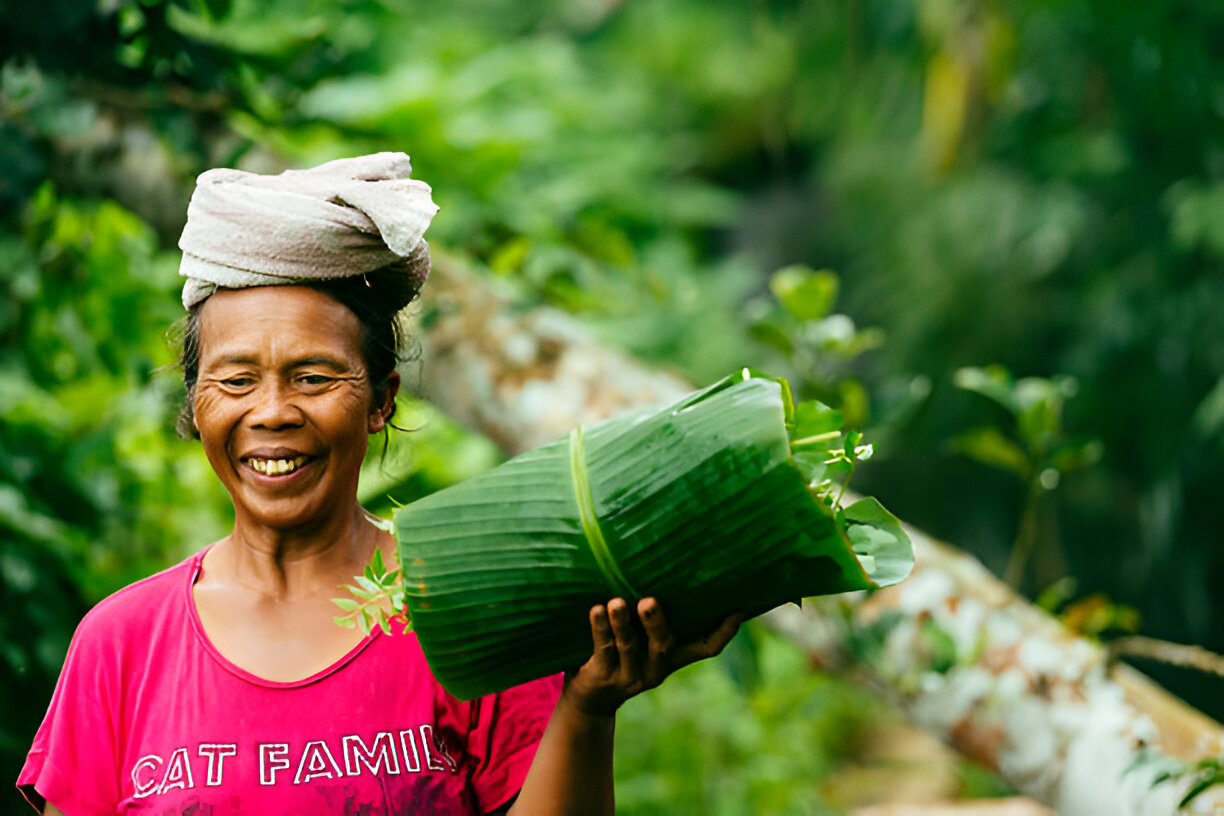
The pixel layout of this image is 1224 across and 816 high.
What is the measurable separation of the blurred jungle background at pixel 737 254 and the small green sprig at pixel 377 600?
0.53 meters

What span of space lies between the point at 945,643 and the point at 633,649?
135 cm

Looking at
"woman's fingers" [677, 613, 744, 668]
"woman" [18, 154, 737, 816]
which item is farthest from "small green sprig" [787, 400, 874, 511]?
"woman" [18, 154, 737, 816]

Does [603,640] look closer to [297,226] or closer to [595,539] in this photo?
[595,539]

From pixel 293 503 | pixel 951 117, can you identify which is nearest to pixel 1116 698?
pixel 293 503

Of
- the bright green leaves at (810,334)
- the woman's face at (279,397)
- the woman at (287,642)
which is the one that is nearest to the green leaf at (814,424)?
the woman at (287,642)

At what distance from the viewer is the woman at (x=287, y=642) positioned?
1.19m

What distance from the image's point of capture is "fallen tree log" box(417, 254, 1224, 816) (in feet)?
6.80

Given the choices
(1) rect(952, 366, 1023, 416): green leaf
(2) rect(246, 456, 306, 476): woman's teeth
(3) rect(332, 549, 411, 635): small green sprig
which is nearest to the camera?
(3) rect(332, 549, 411, 635): small green sprig

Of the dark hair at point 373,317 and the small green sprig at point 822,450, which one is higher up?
the dark hair at point 373,317

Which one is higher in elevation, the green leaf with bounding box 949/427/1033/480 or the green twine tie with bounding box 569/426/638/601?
the green leaf with bounding box 949/427/1033/480

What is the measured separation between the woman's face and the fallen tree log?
1.70ft

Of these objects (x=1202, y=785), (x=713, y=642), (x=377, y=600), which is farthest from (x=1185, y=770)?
(x=377, y=600)

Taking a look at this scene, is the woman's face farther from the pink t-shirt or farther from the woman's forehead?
the pink t-shirt

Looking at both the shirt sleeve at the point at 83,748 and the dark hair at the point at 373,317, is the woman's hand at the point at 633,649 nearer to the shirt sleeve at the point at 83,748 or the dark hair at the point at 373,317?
the dark hair at the point at 373,317
